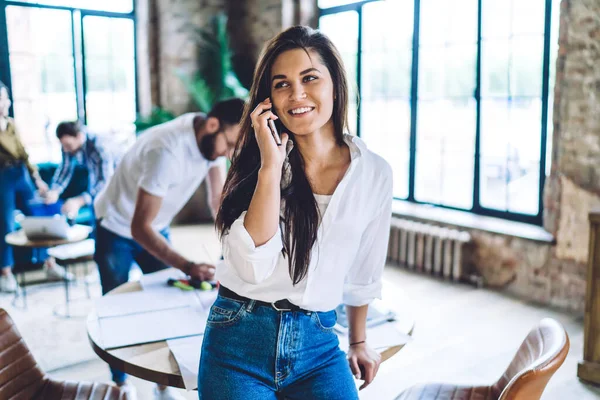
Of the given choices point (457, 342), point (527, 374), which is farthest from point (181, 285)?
point (457, 342)

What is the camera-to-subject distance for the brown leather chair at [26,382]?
5.57 feet

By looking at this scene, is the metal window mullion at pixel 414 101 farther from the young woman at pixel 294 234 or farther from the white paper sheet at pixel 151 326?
the young woman at pixel 294 234

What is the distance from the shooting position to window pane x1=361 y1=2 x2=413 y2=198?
573 cm

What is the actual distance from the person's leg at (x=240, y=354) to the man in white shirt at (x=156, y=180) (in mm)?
1222

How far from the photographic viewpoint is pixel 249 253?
4.10 ft

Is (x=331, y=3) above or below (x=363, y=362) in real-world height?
above

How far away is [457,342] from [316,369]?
2578 mm

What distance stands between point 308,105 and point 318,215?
27 centimetres

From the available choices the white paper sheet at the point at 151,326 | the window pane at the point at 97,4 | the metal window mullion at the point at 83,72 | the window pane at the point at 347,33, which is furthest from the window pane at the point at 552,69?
the metal window mullion at the point at 83,72

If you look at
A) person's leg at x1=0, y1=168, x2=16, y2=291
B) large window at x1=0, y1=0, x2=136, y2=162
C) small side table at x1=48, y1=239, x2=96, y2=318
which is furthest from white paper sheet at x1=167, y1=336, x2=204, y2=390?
large window at x1=0, y1=0, x2=136, y2=162

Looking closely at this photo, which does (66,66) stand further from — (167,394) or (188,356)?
(188,356)

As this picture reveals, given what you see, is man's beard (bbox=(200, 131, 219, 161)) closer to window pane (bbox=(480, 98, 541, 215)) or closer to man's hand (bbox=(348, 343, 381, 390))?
man's hand (bbox=(348, 343, 381, 390))

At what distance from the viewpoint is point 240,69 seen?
7.46 m

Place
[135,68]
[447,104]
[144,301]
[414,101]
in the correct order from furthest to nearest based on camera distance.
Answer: [135,68]
[414,101]
[447,104]
[144,301]
